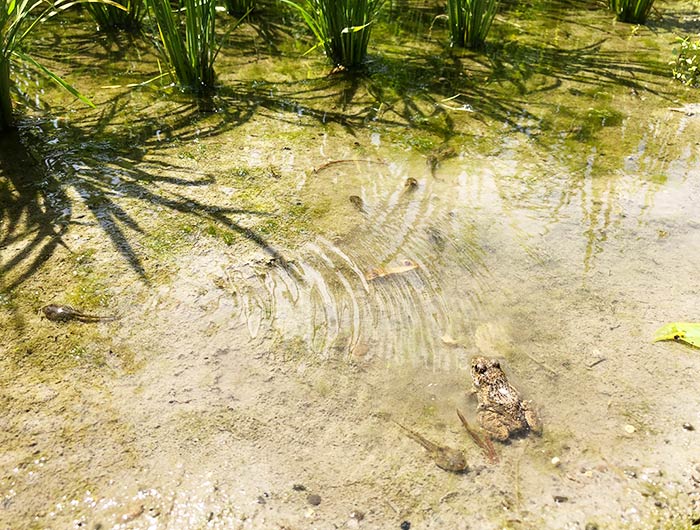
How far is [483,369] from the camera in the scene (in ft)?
5.48

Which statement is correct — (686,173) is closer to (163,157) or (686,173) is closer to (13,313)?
(163,157)

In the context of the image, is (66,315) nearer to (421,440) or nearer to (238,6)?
(421,440)

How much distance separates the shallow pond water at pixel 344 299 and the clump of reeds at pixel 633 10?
3.49 feet

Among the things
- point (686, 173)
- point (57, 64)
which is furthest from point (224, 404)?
point (57, 64)

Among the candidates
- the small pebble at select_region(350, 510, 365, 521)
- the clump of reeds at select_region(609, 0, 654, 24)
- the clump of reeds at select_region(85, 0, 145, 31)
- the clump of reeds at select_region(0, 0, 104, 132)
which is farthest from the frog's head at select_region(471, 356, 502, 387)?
the clump of reeds at select_region(609, 0, 654, 24)

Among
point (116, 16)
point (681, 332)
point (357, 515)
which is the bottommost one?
point (357, 515)

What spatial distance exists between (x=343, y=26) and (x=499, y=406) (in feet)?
7.76

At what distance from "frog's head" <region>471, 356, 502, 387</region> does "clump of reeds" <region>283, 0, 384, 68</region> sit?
2038 millimetres

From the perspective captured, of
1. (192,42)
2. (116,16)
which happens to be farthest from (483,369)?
(116,16)

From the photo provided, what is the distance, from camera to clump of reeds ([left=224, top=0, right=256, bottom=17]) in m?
3.94

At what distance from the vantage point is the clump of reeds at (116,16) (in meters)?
3.60

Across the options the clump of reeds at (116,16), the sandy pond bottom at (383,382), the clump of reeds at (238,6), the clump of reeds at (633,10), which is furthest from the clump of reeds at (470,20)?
the clump of reeds at (116,16)

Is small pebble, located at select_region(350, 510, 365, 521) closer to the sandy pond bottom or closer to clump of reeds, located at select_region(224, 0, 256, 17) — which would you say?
the sandy pond bottom

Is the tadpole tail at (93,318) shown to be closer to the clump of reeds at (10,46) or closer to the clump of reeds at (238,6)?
the clump of reeds at (10,46)
